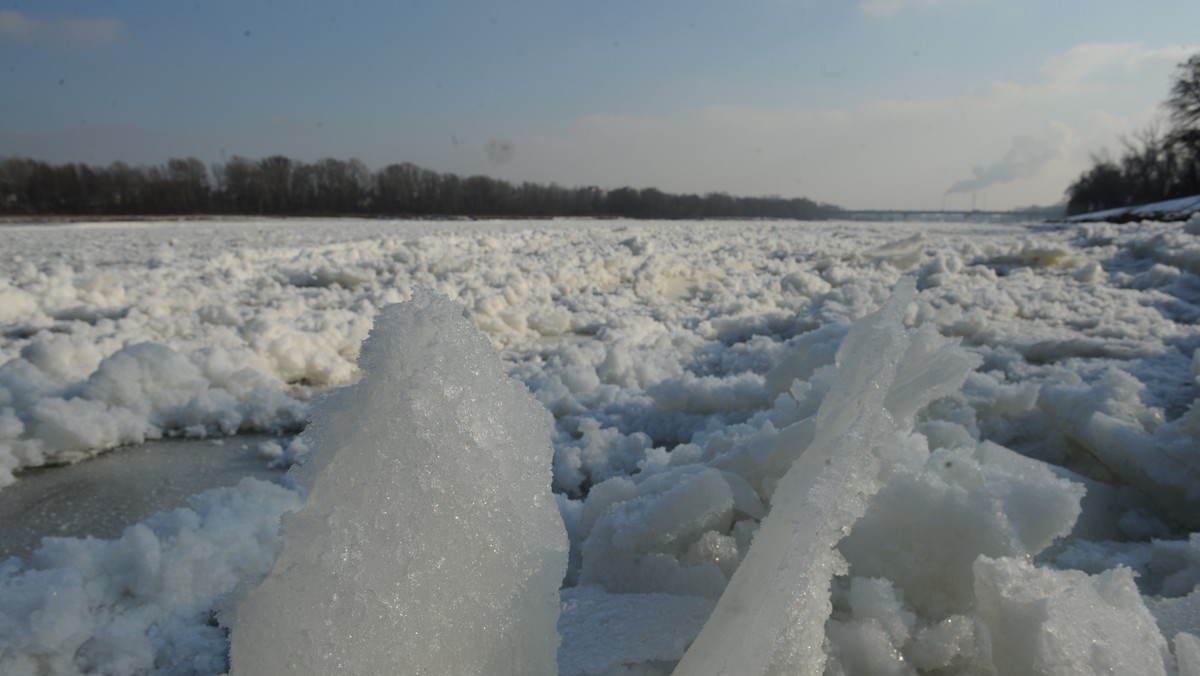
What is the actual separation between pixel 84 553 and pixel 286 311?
11.4ft

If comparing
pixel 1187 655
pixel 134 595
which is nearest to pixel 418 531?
pixel 1187 655

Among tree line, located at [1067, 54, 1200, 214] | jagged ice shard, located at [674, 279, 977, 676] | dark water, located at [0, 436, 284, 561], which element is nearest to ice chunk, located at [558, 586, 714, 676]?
jagged ice shard, located at [674, 279, 977, 676]

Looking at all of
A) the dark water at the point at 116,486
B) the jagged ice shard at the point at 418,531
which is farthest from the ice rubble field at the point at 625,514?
the dark water at the point at 116,486

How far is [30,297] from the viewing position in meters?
5.38

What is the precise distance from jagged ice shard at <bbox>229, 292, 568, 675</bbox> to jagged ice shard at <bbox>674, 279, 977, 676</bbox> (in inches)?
9.2

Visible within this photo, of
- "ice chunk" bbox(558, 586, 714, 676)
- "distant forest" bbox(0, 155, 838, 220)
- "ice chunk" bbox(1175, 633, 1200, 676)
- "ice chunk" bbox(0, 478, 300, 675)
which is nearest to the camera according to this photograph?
"ice chunk" bbox(1175, 633, 1200, 676)

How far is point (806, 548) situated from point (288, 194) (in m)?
56.0

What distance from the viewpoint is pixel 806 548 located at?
0.89 metres

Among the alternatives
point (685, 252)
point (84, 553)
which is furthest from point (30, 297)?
point (685, 252)

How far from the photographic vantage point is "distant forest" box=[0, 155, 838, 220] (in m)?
42.3

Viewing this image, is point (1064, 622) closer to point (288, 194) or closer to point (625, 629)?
point (625, 629)

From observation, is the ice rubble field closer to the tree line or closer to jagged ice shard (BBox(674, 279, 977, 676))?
jagged ice shard (BBox(674, 279, 977, 676))

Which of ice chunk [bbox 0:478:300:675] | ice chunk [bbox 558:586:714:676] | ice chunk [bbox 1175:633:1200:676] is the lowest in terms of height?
ice chunk [bbox 0:478:300:675]

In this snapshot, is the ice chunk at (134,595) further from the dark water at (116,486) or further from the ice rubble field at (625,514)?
the dark water at (116,486)
